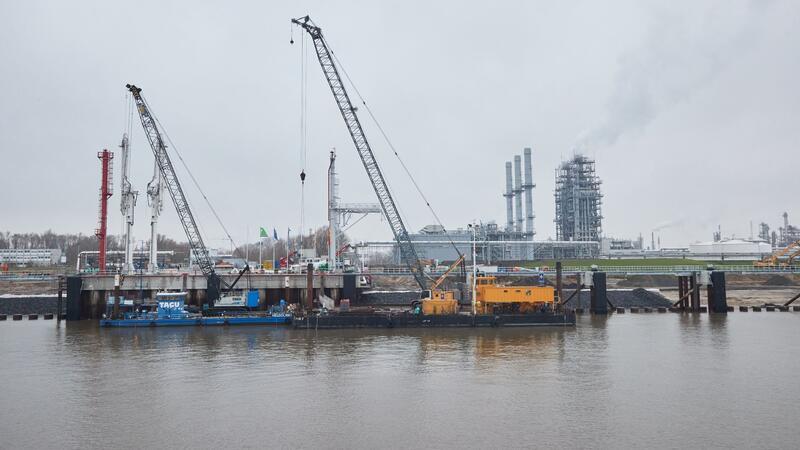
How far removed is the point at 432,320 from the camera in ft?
172

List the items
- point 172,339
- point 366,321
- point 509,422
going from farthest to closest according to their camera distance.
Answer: point 366,321
point 172,339
point 509,422

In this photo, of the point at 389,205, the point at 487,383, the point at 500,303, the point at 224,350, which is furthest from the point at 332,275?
the point at 487,383

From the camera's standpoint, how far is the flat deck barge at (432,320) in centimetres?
5228

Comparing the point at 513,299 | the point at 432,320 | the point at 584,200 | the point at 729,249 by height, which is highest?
the point at 584,200

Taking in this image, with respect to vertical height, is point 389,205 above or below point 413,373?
above

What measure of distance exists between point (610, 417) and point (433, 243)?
101 meters

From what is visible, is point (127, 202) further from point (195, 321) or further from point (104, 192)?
point (195, 321)

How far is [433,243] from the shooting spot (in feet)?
406

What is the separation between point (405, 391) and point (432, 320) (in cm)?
2548

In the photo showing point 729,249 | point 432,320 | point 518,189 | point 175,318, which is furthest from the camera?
point 729,249

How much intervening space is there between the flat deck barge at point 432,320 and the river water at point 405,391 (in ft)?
18.0

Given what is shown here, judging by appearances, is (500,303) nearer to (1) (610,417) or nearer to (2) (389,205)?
(2) (389,205)

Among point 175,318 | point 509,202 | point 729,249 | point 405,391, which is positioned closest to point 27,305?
point 175,318

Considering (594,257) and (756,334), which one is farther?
(594,257)
